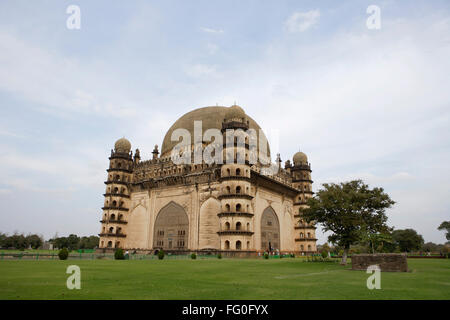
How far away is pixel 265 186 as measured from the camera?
50000mm

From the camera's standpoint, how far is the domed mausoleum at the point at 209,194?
42688 mm

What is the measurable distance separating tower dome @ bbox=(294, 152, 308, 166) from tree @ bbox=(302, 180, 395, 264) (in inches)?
1345

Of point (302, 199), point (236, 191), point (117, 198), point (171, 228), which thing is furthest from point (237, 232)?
point (117, 198)

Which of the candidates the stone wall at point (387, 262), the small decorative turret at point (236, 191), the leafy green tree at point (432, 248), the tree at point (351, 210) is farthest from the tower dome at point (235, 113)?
the leafy green tree at point (432, 248)

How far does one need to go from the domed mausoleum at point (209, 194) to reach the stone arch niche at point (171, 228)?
0.49 feet

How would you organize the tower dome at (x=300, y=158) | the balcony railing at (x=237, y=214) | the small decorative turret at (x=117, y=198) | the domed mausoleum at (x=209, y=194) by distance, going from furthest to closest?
1. the tower dome at (x=300, y=158)
2. the small decorative turret at (x=117, y=198)
3. the domed mausoleum at (x=209, y=194)
4. the balcony railing at (x=237, y=214)

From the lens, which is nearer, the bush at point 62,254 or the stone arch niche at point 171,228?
the bush at point 62,254

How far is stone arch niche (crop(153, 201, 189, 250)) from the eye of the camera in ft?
154

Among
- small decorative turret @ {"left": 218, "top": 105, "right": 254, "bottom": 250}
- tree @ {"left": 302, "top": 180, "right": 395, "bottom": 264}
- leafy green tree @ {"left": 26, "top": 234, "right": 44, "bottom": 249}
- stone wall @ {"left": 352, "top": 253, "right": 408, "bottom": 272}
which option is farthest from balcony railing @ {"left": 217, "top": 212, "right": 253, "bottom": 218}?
leafy green tree @ {"left": 26, "top": 234, "right": 44, "bottom": 249}

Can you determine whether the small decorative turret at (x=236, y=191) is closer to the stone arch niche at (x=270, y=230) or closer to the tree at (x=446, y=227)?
the stone arch niche at (x=270, y=230)

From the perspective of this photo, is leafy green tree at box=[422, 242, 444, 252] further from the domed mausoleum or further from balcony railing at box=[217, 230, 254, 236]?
balcony railing at box=[217, 230, 254, 236]
